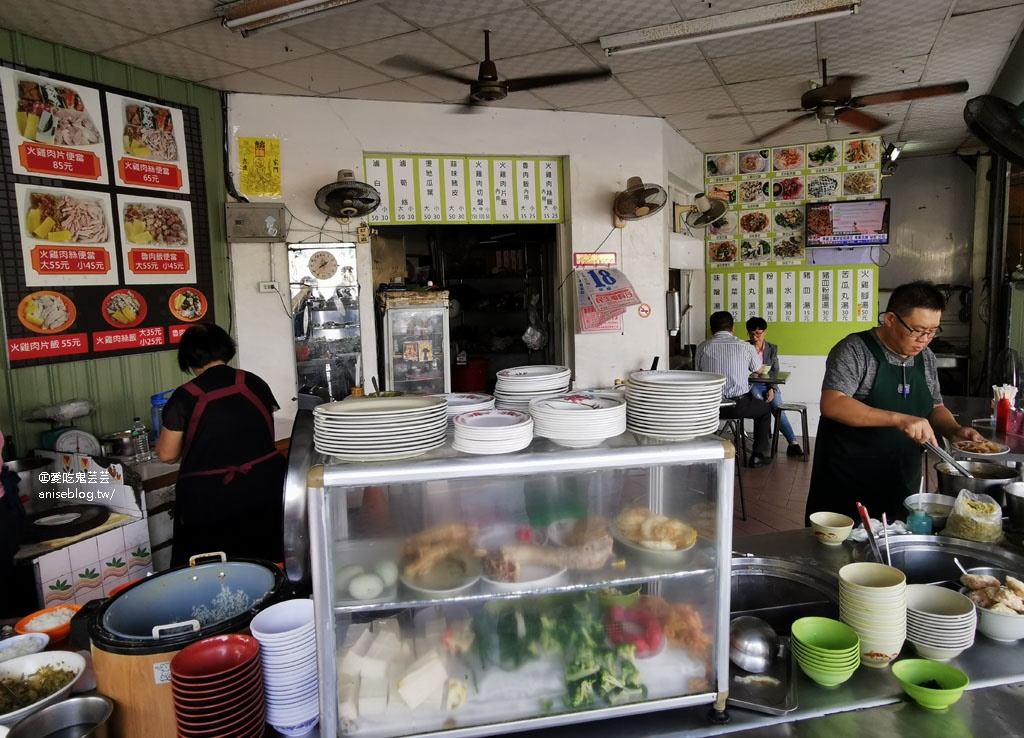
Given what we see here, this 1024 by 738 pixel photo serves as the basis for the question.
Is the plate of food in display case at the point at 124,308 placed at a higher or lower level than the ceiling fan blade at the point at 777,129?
lower

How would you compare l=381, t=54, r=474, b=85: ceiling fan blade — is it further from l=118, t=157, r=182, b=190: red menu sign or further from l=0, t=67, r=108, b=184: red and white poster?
l=0, t=67, r=108, b=184: red and white poster

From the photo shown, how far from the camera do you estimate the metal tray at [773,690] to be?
61.1 inches

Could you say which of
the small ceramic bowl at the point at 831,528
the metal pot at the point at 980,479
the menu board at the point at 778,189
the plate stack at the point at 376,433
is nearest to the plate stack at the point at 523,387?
the plate stack at the point at 376,433

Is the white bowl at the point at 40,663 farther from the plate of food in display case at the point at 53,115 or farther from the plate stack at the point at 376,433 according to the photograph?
the plate of food in display case at the point at 53,115

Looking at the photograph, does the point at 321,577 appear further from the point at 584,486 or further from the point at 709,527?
the point at 709,527

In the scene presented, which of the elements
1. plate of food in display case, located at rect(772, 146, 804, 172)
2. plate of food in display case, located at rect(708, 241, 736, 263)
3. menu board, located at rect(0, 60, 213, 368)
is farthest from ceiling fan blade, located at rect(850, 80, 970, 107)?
menu board, located at rect(0, 60, 213, 368)

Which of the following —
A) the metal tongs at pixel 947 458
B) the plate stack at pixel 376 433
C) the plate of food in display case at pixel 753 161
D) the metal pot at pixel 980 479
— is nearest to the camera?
the plate stack at pixel 376 433

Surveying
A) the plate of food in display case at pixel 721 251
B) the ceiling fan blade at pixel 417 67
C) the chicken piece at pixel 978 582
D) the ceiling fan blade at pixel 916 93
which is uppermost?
the ceiling fan blade at pixel 417 67

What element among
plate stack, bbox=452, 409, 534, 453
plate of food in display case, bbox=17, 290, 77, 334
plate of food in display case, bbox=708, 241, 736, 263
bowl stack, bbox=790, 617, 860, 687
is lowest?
bowl stack, bbox=790, 617, 860, 687

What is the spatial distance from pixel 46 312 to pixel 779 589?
3991 mm

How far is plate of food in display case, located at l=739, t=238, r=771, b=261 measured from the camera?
24.9ft

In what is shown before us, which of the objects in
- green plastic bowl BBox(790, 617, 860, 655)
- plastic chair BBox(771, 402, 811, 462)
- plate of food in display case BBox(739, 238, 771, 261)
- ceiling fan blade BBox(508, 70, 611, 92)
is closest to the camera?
green plastic bowl BBox(790, 617, 860, 655)

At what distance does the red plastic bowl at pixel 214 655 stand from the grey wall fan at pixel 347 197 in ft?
12.1

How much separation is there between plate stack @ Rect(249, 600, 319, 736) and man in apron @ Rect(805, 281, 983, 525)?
2.38 meters
